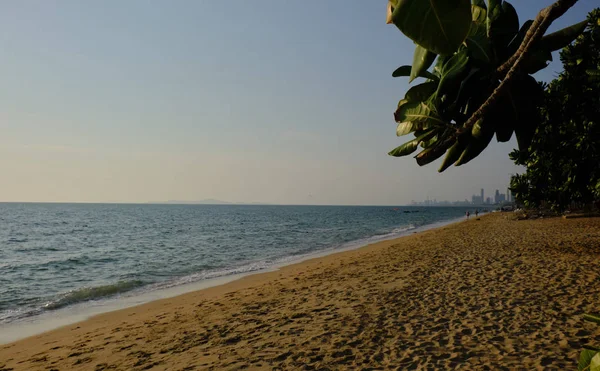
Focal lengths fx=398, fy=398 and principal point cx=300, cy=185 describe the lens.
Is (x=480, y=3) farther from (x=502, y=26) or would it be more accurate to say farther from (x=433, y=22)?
(x=433, y=22)

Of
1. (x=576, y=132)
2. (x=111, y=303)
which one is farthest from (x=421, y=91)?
(x=111, y=303)

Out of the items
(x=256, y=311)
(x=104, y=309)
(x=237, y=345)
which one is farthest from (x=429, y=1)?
(x=104, y=309)

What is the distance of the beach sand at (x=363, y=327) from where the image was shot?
6062 mm

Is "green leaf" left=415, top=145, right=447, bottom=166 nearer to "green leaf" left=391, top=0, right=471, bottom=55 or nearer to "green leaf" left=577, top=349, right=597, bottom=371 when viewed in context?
"green leaf" left=391, top=0, right=471, bottom=55

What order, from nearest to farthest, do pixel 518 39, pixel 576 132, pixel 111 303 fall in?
pixel 518 39 < pixel 576 132 < pixel 111 303

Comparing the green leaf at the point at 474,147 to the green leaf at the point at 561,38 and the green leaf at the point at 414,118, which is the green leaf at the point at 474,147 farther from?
Answer: the green leaf at the point at 561,38

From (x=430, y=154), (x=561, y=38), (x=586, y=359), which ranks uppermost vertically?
(x=561, y=38)

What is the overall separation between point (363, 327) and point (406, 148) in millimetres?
6377

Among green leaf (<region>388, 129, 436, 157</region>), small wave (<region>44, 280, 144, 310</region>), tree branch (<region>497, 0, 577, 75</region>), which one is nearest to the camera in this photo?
tree branch (<region>497, 0, 577, 75</region>)

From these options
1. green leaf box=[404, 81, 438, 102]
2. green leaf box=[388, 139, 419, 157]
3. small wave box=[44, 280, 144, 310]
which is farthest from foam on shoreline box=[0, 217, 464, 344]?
green leaf box=[404, 81, 438, 102]

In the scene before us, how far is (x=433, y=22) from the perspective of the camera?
0.91 m

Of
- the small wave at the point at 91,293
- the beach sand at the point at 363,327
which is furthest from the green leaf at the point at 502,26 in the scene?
the small wave at the point at 91,293

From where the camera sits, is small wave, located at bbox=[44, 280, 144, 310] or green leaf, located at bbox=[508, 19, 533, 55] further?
small wave, located at bbox=[44, 280, 144, 310]

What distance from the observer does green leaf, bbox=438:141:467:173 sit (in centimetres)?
179
